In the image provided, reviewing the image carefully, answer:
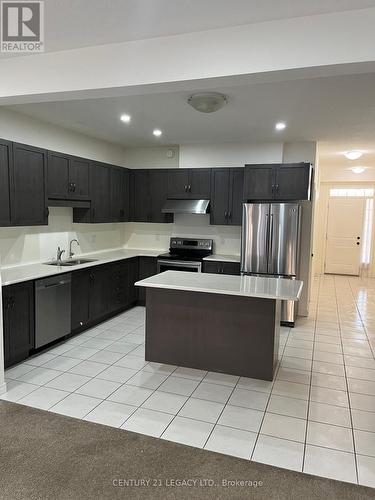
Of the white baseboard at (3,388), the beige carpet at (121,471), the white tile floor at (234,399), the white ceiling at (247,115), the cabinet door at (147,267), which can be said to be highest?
the white ceiling at (247,115)

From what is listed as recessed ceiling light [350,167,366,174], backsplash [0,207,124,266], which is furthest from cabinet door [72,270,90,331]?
recessed ceiling light [350,167,366,174]

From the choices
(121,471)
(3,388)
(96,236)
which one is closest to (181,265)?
(96,236)

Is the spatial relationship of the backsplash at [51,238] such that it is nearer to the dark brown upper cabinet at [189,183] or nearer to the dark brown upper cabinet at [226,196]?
the dark brown upper cabinet at [189,183]

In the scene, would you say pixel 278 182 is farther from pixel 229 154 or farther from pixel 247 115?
pixel 247 115

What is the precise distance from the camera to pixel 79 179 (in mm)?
5070

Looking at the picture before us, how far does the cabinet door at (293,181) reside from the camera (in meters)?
5.23

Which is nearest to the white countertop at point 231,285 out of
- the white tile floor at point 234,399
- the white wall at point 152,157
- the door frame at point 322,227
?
the white tile floor at point 234,399

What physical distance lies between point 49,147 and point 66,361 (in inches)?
109

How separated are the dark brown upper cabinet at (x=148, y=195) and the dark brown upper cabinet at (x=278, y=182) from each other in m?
1.50

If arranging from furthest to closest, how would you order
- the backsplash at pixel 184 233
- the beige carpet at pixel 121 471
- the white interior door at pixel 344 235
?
the white interior door at pixel 344 235 < the backsplash at pixel 184 233 < the beige carpet at pixel 121 471

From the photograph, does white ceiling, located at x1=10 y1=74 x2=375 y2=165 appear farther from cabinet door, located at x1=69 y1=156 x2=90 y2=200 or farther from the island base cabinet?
Result: the island base cabinet

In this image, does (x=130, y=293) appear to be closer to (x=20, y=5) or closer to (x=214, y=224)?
(x=214, y=224)

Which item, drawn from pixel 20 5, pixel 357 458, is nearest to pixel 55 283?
pixel 20 5

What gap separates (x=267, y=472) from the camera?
2.30 metres
